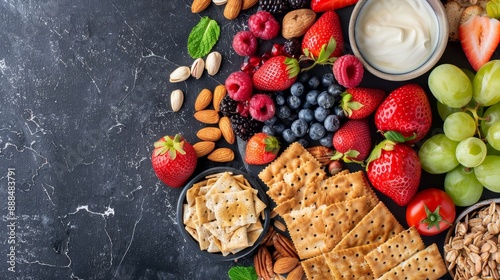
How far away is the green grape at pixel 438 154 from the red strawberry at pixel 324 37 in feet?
1.31

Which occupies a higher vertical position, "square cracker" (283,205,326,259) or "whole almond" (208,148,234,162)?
"whole almond" (208,148,234,162)

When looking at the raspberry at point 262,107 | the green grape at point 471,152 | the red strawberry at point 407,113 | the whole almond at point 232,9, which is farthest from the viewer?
the whole almond at point 232,9

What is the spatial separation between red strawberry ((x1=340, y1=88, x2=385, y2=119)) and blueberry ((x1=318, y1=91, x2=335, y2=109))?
1.6 inches

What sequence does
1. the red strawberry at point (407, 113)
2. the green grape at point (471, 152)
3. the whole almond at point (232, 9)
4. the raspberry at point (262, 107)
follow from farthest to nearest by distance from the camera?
1. the whole almond at point (232, 9)
2. the raspberry at point (262, 107)
3. the red strawberry at point (407, 113)
4. the green grape at point (471, 152)

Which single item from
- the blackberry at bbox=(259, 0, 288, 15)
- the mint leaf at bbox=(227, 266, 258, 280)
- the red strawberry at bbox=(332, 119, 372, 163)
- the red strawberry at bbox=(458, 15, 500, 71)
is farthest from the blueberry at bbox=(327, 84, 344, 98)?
the mint leaf at bbox=(227, 266, 258, 280)

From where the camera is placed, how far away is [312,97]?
193cm

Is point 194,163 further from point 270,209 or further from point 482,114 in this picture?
point 482,114

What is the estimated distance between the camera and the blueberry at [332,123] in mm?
1910

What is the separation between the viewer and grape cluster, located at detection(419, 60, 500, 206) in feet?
5.77

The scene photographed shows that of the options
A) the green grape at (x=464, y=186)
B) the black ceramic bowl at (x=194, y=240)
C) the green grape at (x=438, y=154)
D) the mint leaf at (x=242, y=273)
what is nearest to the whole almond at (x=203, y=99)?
the black ceramic bowl at (x=194, y=240)

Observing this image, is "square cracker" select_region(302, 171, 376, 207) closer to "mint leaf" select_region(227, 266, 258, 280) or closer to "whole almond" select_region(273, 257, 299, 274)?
"whole almond" select_region(273, 257, 299, 274)

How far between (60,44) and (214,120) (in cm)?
61

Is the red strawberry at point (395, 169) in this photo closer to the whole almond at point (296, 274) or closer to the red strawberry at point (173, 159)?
the whole almond at point (296, 274)

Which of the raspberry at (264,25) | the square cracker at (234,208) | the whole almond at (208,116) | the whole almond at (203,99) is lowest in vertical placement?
the square cracker at (234,208)
